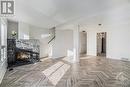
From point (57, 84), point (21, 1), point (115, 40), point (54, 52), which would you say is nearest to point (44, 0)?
point (21, 1)

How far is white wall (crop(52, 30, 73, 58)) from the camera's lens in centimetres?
927

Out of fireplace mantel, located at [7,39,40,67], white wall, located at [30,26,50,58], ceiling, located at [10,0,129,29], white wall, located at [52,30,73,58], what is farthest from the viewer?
white wall, located at [52,30,73,58]

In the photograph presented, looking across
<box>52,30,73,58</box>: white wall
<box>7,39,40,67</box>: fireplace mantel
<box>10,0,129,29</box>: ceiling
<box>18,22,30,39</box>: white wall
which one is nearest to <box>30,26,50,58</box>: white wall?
<box>52,30,73,58</box>: white wall

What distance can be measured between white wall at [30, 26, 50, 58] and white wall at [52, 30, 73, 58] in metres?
0.76

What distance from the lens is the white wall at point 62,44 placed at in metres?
9.27

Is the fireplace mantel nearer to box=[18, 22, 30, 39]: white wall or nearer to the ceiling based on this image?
box=[18, 22, 30, 39]: white wall

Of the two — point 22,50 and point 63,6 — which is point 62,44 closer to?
point 22,50

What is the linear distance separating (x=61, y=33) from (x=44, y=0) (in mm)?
6414

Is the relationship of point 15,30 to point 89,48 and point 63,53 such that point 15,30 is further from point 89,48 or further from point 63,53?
point 89,48

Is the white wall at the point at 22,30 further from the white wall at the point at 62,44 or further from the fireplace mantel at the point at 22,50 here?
the white wall at the point at 62,44

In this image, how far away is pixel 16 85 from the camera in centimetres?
364

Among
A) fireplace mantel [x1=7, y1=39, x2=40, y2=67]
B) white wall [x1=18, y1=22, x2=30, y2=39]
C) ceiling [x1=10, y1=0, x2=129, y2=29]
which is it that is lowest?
fireplace mantel [x1=7, y1=39, x2=40, y2=67]

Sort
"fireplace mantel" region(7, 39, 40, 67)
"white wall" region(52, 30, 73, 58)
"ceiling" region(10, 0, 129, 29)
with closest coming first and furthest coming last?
"ceiling" region(10, 0, 129, 29)
"fireplace mantel" region(7, 39, 40, 67)
"white wall" region(52, 30, 73, 58)

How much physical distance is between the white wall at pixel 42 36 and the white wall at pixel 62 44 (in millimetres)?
758
